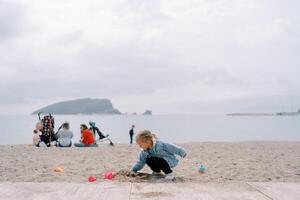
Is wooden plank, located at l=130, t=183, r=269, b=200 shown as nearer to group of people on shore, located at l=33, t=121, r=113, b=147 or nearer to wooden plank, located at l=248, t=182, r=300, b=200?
wooden plank, located at l=248, t=182, r=300, b=200

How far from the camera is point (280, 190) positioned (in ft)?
21.3

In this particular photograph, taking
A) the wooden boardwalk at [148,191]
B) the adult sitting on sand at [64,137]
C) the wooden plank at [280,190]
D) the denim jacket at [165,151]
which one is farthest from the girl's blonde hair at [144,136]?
the adult sitting on sand at [64,137]

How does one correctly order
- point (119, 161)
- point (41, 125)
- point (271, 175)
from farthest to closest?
point (41, 125) < point (119, 161) < point (271, 175)

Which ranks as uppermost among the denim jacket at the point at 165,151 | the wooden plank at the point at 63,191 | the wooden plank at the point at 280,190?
the denim jacket at the point at 165,151

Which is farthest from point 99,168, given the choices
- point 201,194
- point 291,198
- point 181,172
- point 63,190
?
point 291,198

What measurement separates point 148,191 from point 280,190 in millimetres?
1922

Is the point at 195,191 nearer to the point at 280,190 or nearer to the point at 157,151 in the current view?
the point at 280,190

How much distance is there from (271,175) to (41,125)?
1155cm

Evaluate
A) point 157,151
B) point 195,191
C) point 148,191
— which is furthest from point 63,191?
point 157,151

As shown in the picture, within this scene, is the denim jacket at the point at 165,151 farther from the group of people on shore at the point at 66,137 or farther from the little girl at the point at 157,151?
the group of people on shore at the point at 66,137

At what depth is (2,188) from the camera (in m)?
6.55

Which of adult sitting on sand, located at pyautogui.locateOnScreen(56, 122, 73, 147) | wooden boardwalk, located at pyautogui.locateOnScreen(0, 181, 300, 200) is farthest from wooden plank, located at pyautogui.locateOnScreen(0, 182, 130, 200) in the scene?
adult sitting on sand, located at pyautogui.locateOnScreen(56, 122, 73, 147)

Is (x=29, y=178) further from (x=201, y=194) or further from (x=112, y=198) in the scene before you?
(x=201, y=194)

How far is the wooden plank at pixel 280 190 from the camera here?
6105 mm
